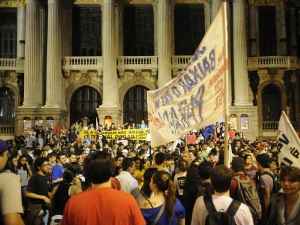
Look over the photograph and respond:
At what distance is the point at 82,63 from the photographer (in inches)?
1412

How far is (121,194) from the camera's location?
4.20 metres

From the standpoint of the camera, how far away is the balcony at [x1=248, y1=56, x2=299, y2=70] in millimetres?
35719

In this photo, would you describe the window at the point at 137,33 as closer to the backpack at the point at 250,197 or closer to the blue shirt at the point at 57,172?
the blue shirt at the point at 57,172

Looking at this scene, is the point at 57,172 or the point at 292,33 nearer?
the point at 57,172

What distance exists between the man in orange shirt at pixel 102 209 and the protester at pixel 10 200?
1.45 feet

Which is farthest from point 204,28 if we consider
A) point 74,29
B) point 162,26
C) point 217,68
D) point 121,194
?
point 121,194

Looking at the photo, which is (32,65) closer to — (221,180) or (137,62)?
(137,62)

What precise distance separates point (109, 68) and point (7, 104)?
Result: 7933 mm

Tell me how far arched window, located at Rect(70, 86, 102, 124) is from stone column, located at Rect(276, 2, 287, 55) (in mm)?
12867

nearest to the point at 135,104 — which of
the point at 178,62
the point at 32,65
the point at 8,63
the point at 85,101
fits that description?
the point at 85,101

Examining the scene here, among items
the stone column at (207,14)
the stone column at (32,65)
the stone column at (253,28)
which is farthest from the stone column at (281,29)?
the stone column at (32,65)

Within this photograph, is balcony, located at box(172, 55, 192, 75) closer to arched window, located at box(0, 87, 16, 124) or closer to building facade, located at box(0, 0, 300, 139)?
building facade, located at box(0, 0, 300, 139)

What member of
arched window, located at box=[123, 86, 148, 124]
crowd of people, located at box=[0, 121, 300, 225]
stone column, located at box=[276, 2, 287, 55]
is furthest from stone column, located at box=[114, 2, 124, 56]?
crowd of people, located at box=[0, 121, 300, 225]

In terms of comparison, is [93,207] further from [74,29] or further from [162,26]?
[74,29]
